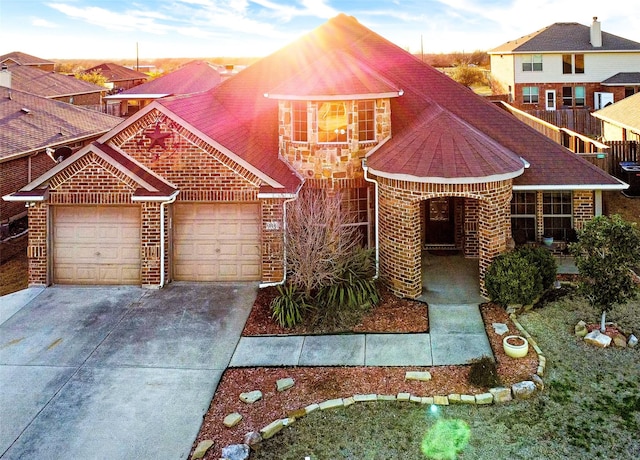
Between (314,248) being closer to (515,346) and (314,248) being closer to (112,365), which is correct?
(515,346)

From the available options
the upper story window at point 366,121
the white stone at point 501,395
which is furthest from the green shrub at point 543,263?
the upper story window at point 366,121

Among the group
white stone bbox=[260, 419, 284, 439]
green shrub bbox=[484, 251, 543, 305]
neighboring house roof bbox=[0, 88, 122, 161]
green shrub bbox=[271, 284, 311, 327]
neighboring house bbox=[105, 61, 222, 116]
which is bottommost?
white stone bbox=[260, 419, 284, 439]

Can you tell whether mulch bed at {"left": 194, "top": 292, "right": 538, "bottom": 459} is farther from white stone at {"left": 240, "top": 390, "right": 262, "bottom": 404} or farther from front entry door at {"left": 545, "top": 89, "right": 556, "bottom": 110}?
front entry door at {"left": 545, "top": 89, "right": 556, "bottom": 110}

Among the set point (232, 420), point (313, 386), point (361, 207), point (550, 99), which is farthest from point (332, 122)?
point (550, 99)

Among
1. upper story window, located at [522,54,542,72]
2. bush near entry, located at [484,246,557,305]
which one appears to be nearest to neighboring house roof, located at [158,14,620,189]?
bush near entry, located at [484,246,557,305]

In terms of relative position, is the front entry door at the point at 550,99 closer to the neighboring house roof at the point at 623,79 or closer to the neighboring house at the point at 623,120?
the neighboring house roof at the point at 623,79

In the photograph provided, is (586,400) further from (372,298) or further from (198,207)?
(198,207)
